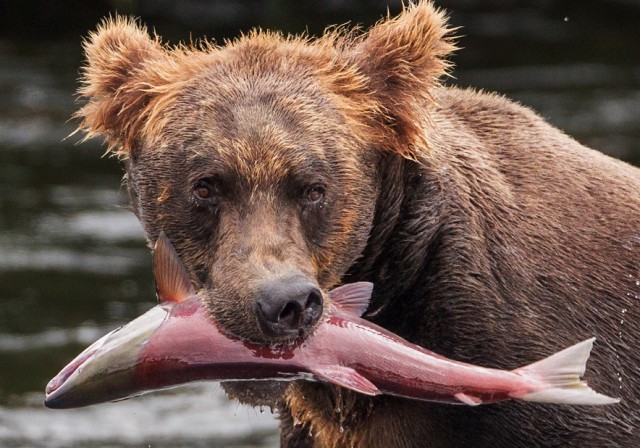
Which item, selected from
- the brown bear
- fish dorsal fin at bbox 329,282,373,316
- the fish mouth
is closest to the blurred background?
the brown bear

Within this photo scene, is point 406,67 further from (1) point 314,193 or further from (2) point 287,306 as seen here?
(2) point 287,306

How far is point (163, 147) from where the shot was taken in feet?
18.2

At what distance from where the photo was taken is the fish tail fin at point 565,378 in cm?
464

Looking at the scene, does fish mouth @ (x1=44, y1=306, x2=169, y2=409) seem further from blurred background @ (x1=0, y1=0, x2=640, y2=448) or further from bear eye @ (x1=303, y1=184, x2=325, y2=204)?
blurred background @ (x1=0, y1=0, x2=640, y2=448)

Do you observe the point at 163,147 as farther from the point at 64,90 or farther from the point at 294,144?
the point at 64,90

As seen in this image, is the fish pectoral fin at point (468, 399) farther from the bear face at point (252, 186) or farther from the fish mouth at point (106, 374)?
the fish mouth at point (106, 374)

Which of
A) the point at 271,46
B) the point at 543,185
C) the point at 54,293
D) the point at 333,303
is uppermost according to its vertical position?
the point at 271,46

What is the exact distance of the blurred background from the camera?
9.95 meters

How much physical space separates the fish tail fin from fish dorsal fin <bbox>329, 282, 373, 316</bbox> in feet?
2.47

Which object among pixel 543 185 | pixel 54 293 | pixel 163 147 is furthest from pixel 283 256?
pixel 54 293

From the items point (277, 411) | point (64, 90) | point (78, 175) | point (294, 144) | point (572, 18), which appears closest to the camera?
point (294, 144)

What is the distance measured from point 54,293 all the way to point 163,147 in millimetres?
6838

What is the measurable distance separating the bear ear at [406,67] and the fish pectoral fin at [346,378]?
3.74 feet

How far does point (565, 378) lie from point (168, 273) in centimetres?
147
